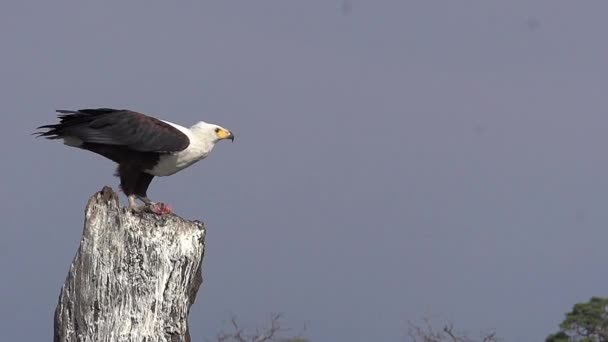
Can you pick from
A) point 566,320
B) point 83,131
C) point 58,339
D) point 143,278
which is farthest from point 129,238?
point 566,320

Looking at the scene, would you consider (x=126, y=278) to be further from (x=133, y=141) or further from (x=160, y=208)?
(x=133, y=141)

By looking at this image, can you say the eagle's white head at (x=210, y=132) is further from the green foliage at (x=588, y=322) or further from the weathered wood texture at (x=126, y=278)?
the green foliage at (x=588, y=322)

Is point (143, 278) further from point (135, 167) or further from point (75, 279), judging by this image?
point (135, 167)

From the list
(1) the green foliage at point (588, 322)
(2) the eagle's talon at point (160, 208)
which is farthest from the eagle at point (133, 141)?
(1) the green foliage at point (588, 322)

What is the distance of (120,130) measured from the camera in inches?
476

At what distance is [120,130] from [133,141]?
17 cm

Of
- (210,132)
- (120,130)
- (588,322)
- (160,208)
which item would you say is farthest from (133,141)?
(588,322)

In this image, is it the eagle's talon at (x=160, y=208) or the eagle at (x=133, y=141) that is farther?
the eagle at (x=133, y=141)

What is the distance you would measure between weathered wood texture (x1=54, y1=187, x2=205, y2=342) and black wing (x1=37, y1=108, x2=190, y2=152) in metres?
3.32

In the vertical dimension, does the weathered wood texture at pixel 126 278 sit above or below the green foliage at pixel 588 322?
below

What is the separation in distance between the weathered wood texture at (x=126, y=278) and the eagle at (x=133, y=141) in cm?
312

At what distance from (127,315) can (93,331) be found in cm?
26

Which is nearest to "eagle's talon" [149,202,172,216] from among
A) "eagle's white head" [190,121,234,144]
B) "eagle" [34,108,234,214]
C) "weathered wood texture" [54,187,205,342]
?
"weathered wood texture" [54,187,205,342]

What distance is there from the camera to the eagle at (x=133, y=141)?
11820 millimetres
